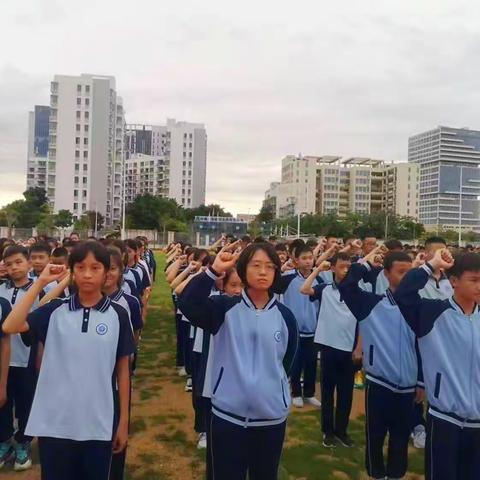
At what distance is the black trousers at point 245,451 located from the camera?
2783 mm

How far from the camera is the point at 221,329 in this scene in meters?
2.91

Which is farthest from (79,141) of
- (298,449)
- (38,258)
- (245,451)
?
(245,451)

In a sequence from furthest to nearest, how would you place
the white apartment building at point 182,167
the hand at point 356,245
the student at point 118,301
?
the white apartment building at point 182,167 < the hand at point 356,245 < the student at point 118,301

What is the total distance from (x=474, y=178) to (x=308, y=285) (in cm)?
10156

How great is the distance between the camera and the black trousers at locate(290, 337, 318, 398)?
6.35 meters

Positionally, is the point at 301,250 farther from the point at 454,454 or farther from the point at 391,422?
the point at 454,454

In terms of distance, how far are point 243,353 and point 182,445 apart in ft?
8.45

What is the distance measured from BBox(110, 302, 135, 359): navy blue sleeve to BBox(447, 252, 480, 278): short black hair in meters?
1.85

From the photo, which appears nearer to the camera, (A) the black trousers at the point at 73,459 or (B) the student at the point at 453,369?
(A) the black trousers at the point at 73,459

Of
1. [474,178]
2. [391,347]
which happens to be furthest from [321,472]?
[474,178]

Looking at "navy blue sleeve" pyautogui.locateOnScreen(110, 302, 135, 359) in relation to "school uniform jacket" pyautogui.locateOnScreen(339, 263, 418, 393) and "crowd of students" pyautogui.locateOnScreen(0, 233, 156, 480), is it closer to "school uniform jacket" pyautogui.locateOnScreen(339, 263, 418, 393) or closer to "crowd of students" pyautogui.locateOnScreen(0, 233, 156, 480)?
"crowd of students" pyautogui.locateOnScreen(0, 233, 156, 480)

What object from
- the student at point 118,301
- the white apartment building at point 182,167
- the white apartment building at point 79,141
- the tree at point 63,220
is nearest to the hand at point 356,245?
the student at point 118,301

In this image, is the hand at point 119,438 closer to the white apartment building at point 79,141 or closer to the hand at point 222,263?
the hand at point 222,263

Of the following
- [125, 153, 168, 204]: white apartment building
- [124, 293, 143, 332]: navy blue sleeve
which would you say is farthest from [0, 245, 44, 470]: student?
[125, 153, 168, 204]: white apartment building
